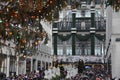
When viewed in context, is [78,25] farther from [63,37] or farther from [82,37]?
[63,37]

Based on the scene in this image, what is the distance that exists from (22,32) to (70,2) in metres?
1.81

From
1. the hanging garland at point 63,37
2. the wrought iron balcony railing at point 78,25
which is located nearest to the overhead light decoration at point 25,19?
the wrought iron balcony railing at point 78,25

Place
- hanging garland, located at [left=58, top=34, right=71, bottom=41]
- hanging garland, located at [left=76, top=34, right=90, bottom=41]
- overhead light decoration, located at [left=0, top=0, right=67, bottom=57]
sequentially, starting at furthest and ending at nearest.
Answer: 1. hanging garland, located at [left=76, top=34, right=90, bottom=41]
2. hanging garland, located at [left=58, top=34, right=71, bottom=41]
3. overhead light decoration, located at [left=0, top=0, right=67, bottom=57]

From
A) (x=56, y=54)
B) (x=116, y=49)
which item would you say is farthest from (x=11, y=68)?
(x=56, y=54)

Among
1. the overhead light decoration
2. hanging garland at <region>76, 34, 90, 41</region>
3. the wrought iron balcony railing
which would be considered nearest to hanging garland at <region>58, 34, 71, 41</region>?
the wrought iron balcony railing

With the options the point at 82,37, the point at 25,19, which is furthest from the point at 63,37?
the point at 25,19

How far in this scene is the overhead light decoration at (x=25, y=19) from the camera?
8598 millimetres

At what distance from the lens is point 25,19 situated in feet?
29.0

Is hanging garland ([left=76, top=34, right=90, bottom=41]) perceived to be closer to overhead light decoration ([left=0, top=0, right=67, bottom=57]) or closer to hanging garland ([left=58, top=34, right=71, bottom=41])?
hanging garland ([left=58, top=34, right=71, bottom=41])

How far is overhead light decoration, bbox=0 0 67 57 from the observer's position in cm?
860

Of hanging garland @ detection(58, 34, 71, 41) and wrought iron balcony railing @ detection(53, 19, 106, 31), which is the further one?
hanging garland @ detection(58, 34, 71, 41)

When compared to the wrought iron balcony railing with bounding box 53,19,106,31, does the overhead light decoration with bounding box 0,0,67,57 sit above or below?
above

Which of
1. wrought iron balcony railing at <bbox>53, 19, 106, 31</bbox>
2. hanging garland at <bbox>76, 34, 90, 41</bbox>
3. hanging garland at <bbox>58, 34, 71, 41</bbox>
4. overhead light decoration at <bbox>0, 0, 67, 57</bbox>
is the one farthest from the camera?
hanging garland at <bbox>76, 34, 90, 41</bbox>

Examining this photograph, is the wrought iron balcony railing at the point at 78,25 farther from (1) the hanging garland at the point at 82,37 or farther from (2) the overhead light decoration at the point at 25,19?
(2) the overhead light decoration at the point at 25,19
